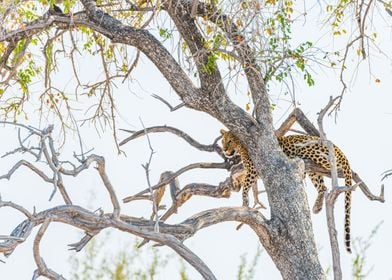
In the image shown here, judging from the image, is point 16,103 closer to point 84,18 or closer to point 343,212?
point 84,18

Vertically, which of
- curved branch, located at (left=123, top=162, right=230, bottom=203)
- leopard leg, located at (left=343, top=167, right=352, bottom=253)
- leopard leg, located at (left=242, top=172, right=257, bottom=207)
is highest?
curved branch, located at (left=123, top=162, right=230, bottom=203)

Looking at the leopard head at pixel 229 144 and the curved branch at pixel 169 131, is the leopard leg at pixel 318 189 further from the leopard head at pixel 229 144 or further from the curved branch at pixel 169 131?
the curved branch at pixel 169 131

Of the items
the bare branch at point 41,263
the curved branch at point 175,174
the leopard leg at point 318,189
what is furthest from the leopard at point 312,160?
the bare branch at point 41,263

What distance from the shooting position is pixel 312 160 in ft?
27.5

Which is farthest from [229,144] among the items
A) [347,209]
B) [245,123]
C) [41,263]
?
[41,263]

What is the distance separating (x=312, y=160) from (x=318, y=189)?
1.35 ft

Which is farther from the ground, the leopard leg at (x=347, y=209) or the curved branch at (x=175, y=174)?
the curved branch at (x=175, y=174)

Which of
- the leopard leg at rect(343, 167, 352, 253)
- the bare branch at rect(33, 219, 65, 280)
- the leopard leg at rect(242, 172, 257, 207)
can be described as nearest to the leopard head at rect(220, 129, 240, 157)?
the leopard leg at rect(242, 172, 257, 207)

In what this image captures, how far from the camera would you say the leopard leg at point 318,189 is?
338 inches

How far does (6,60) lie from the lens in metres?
8.64

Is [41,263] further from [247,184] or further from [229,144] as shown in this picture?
[229,144]

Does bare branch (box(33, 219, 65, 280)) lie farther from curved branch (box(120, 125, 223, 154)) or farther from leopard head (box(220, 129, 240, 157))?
leopard head (box(220, 129, 240, 157))

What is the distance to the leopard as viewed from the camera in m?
8.31

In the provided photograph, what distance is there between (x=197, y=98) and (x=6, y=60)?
5.56ft
